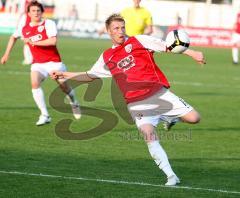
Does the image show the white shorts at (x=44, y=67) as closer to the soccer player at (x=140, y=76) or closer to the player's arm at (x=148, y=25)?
the player's arm at (x=148, y=25)

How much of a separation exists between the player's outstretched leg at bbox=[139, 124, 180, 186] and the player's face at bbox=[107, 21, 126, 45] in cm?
118

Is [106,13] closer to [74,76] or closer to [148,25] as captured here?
[148,25]

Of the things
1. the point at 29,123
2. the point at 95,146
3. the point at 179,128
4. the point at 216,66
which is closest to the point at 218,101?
the point at 179,128

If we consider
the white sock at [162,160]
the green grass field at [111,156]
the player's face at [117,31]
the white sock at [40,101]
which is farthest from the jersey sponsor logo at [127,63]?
the white sock at [40,101]

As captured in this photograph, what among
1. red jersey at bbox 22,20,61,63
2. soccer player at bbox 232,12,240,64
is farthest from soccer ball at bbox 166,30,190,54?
soccer player at bbox 232,12,240,64

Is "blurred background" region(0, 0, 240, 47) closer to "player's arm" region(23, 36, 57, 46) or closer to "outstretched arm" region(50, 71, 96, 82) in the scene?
"player's arm" region(23, 36, 57, 46)

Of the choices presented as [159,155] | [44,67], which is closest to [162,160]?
[159,155]

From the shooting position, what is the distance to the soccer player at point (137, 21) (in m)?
20.3

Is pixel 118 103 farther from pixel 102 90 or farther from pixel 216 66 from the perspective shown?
pixel 216 66

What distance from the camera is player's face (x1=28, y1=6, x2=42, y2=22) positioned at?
15.9 meters

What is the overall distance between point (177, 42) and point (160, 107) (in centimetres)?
91

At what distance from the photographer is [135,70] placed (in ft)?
36.1

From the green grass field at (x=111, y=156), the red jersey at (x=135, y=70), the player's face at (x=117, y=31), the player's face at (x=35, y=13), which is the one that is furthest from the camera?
the player's face at (x=35, y=13)

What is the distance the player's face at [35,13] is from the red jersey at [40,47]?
8.6 inches
